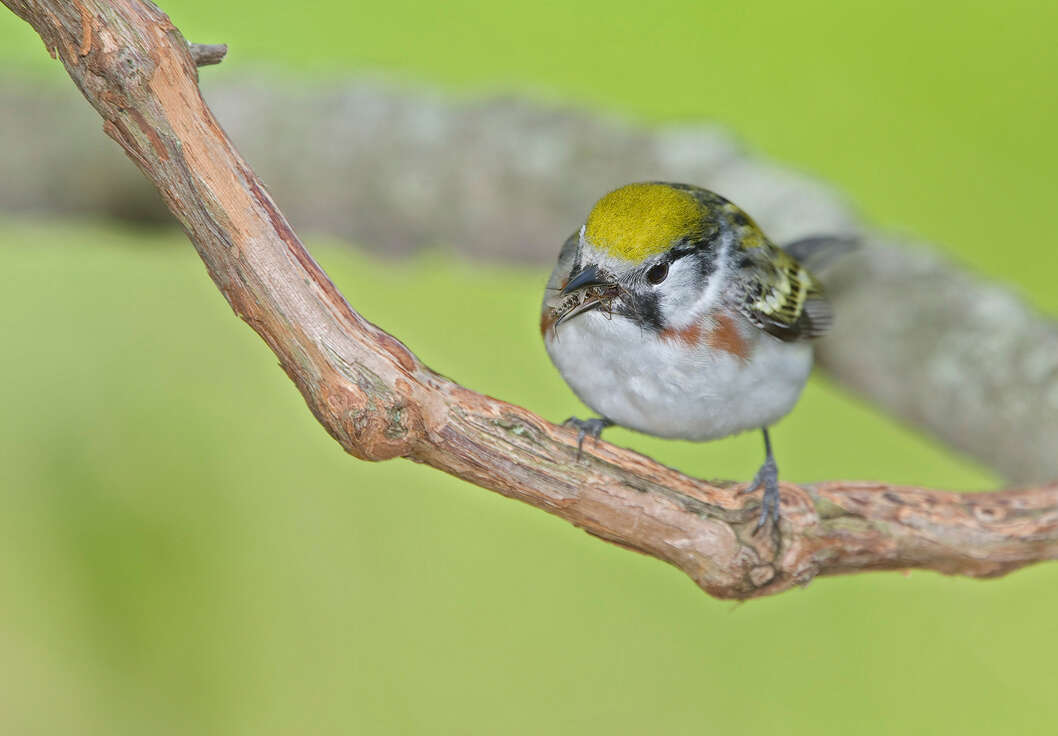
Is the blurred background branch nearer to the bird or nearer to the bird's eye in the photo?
the bird

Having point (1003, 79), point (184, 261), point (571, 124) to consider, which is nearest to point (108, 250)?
point (184, 261)

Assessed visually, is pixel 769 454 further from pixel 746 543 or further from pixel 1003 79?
pixel 1003 79

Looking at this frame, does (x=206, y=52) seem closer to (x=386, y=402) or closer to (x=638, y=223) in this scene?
(x=386, y=402)

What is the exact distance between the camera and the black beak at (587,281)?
2.54 meters

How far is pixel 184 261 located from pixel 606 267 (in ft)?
10.6

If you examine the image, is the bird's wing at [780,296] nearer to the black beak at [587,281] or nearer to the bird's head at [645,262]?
the bird's head at [645,262]

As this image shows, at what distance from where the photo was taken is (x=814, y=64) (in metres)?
4.54

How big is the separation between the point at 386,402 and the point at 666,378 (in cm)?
92

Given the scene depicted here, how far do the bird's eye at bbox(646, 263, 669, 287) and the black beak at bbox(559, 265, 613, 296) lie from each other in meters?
0.12

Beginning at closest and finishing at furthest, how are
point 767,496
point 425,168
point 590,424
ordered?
1. point 767,496
2. point 590,424
3. point 425,168

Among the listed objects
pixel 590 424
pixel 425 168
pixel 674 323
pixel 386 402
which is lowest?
pixel 386 402

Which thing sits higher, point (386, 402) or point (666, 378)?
point (666, 378)

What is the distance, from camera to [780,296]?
3131 millimetres

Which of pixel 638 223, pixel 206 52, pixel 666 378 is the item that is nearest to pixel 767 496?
pixel 666 378
